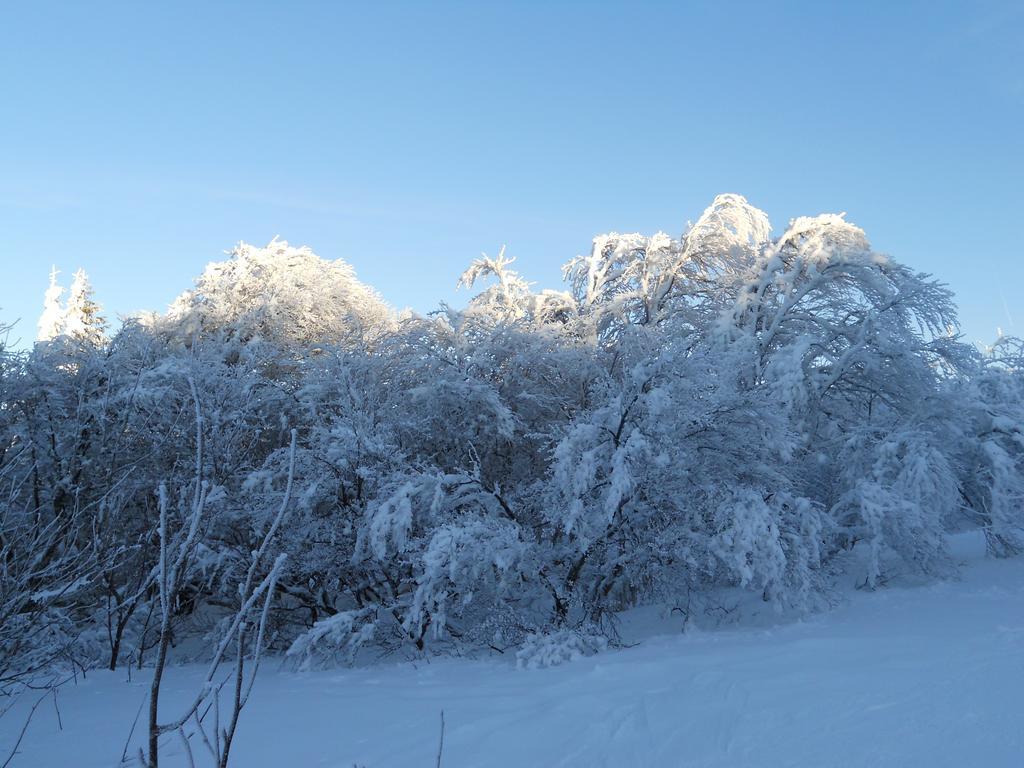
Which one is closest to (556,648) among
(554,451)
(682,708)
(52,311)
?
(554,451)

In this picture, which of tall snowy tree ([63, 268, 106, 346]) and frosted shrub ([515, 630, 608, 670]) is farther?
tall snowy tree ([63, 268, 106, 346])

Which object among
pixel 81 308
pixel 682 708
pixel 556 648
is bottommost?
pixel 556 648

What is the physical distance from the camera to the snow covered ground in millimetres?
4305

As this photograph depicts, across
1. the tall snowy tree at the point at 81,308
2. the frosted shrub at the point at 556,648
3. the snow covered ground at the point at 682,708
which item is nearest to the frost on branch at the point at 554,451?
the frosted shrub at the point at 556,648

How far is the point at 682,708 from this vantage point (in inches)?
209

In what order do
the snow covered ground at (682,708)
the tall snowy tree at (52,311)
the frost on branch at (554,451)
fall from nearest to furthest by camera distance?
1. the snow covered ground at (682,708)
2. the frost on branch at (554,451)
3. the tall snowy tree at (52,311)

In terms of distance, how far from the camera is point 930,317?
39.7ft

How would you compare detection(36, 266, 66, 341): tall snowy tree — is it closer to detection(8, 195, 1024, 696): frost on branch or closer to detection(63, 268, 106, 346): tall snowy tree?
detection(63, 268, 106, 346): tall snowy tree

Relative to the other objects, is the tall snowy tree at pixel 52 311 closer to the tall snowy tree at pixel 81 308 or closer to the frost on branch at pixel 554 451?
the tall snowy tree at pixel 81 308

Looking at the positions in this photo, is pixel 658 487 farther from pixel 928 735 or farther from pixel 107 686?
pixel 107 686

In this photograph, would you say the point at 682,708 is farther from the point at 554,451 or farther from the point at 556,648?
the point at 554,451

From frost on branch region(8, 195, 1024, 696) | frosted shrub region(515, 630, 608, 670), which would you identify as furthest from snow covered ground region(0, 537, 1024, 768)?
frost on branch region(8, 195, 1024, 696)

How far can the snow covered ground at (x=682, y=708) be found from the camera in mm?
4305

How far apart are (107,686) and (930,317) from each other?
1360cm
